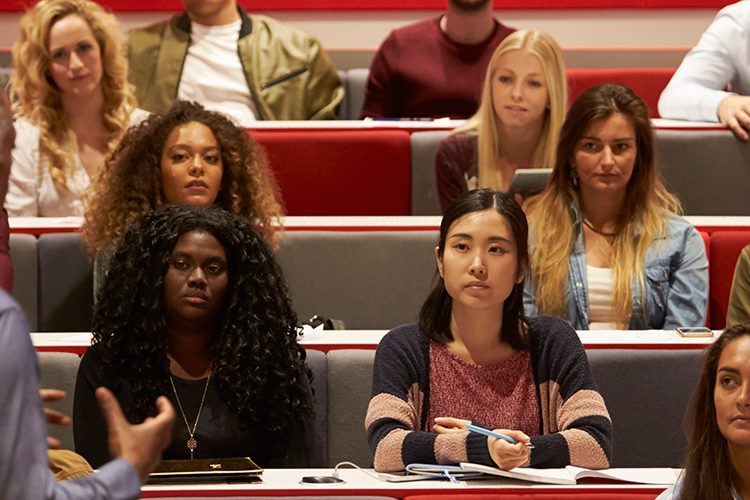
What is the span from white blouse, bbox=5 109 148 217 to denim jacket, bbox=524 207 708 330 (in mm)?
883

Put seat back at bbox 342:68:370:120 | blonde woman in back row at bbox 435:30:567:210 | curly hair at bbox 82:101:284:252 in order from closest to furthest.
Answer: curly hair at bbox 82:101:284:252 < blonde woman in back row at bbox 435:30:567:210 < seat back at bbox 342:68:370:120

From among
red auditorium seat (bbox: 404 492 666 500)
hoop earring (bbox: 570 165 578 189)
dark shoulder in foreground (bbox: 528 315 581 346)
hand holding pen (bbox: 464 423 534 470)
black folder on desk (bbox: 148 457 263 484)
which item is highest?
hoop earring (bbox: 570 165 578 189)

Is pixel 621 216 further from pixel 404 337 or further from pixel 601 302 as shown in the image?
pixel 404 337

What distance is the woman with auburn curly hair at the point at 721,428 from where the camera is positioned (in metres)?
1.45

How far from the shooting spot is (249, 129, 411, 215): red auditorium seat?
2.57 meters

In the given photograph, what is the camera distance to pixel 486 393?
175 cm

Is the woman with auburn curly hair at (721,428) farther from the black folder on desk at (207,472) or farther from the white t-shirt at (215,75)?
the white t-shirt at (215,75)

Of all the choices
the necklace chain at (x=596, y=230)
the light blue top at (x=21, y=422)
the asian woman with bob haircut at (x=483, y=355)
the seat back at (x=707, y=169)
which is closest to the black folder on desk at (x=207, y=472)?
the asian woman with bob haircut at (x=483, y=355)

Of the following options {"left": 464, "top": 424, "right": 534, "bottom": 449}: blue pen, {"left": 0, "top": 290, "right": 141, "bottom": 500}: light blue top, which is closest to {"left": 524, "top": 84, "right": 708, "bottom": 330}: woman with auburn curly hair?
{"left": 464, "top": 424, "right": 534, "bottom": 449}: blue pen

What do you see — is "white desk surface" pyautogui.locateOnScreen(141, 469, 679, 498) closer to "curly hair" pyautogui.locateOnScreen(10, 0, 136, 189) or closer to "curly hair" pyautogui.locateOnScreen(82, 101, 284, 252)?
"curly hair" pyautogui.locateOnScreen(82, 101, 284, 252)

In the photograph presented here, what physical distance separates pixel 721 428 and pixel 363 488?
391mm

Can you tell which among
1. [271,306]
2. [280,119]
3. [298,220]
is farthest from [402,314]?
[280,119]

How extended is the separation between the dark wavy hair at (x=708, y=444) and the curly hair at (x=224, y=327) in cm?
53

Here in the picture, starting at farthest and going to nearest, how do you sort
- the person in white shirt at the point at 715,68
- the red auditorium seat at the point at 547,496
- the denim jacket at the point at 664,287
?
the person in white shirt at the point at 715,68, the denim jacket at the point at 664,287, the red auditorium seat at the point at 547,496
